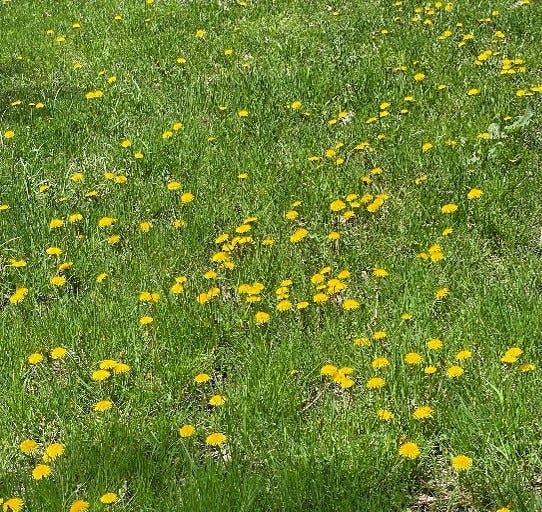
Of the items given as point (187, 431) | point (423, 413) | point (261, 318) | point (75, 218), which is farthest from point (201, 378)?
point (75, 218)

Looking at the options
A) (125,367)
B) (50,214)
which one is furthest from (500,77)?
(125,367)

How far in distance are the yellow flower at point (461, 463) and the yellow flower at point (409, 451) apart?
125 mm

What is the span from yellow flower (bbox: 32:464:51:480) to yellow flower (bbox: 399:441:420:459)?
3.96 ft

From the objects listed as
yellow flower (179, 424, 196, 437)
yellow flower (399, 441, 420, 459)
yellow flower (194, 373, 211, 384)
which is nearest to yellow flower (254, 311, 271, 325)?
yellow flower (194, 373, 211, 384)

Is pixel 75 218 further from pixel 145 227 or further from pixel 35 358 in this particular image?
pixel 35 358

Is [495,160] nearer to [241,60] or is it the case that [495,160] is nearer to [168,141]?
[168,141]

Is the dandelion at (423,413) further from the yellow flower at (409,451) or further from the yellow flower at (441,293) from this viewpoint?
the yellow flower at (441,293)

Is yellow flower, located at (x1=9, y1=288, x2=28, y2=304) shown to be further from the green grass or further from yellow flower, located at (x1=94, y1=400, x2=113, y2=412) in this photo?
yellow flower, located at (x1=94, y1=400, x2=113, y2=412)

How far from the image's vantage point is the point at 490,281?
368 cm

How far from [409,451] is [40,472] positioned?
1254 millimetres

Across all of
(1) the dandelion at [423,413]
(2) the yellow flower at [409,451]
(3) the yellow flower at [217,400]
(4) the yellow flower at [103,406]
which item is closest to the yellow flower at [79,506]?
(4) the yellow flower at [103,406]

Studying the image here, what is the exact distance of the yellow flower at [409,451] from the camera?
2.64m

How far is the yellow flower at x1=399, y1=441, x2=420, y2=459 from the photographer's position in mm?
2643

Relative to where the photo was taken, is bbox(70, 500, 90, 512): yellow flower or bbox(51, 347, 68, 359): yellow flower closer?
bbox(70, 500, 90, 512): yellow flower
